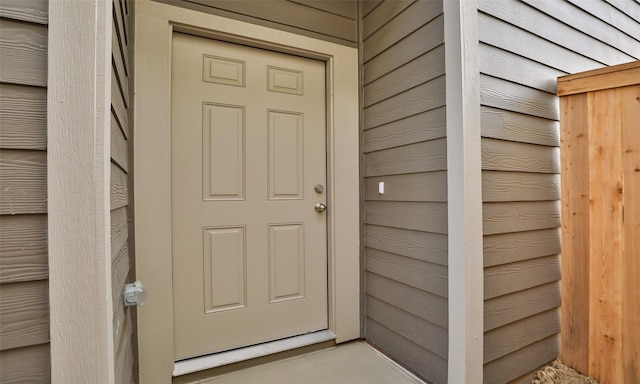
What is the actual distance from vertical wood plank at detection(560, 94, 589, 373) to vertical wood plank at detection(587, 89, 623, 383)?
0.09ft

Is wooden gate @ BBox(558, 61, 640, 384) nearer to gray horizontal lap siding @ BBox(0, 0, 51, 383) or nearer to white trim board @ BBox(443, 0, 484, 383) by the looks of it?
white trim board @ BBox(443, 0, 484, 383)

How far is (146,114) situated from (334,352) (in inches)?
67.8

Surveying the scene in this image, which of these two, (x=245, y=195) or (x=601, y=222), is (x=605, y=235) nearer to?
(x=601, y=222)

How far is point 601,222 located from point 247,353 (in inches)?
79.9

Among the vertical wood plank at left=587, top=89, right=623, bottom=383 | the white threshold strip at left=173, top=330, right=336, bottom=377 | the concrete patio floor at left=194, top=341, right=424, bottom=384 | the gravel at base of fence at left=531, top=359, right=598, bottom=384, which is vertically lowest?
the concrete patio floor at left=194, top=341, right=424, bottom=384

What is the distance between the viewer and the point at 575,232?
165cm

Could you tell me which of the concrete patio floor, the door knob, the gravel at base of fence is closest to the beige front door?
the door knob

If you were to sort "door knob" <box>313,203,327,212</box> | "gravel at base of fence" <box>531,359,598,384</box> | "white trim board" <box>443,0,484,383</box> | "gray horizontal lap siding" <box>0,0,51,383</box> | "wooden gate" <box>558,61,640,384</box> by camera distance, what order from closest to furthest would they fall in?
"gray horizontal lap siding" <box>0,0,51,383</box>, "white trim board" <box>443,0,484,383</box>, "wooden gate" <box>558,61,640,384</box>, "gravel at base of fence" <box>531,359,598,384</box>, "door knob" <box>313,203,327,212</box>

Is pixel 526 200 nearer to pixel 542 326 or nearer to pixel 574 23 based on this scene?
pixel 542 326

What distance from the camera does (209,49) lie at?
67.4 inches

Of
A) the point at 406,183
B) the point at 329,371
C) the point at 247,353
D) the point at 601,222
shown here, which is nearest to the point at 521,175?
the point at 601,222

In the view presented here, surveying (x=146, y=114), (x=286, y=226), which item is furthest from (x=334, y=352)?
(x=146, y=114)

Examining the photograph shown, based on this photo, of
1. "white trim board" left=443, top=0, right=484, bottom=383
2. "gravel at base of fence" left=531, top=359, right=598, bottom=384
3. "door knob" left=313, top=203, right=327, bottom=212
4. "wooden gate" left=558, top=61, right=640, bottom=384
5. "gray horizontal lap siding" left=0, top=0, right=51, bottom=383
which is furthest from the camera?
"door knob" left=313, top=203, right=327, bottom=212

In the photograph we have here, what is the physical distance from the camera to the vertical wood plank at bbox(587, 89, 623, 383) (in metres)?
1.50
